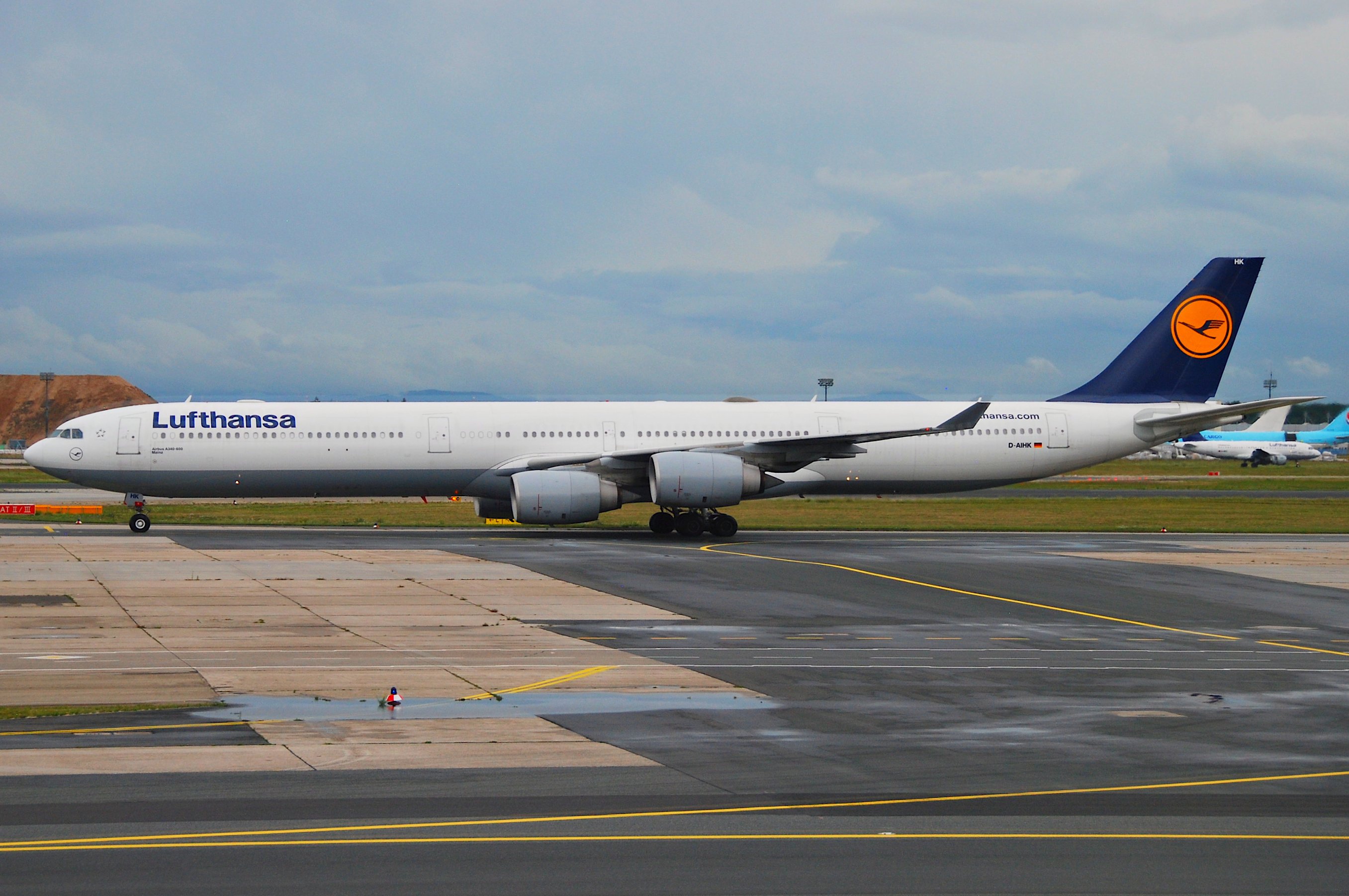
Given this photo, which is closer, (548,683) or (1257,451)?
(548,683)

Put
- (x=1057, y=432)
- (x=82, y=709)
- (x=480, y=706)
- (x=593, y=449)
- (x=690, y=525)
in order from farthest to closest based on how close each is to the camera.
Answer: (x=1057, y=432) < (x=593, y=449) < (x=690, y=525) < (x=480, y=706) < (x=82, y=709)

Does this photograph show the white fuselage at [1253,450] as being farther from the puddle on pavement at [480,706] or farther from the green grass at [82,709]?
the green grass at [82,709]

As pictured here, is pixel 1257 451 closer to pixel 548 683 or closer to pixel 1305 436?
pixel 1305 436

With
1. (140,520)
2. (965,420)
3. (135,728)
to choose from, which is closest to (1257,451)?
(965,420)

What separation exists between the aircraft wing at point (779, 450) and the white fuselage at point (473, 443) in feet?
1.00

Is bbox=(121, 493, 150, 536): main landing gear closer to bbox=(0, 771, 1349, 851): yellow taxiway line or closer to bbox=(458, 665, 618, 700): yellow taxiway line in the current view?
bbox=(458, 665, 618, 700): yellow taxiway line

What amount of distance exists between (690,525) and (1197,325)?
18626 millimetres

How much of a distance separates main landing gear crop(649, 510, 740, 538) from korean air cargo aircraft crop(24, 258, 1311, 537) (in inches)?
1.8

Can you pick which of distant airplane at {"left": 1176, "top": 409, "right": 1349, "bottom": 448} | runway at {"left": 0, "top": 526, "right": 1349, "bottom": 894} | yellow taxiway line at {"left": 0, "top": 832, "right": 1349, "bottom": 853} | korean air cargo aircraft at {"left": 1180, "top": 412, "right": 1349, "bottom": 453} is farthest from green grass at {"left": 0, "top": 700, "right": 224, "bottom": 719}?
korean air cargo aircraft at {"left": 1180, "top": 412, "right": 1349, "bottom": 453}

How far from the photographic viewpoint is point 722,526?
38.7m

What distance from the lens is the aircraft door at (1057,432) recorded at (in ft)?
137

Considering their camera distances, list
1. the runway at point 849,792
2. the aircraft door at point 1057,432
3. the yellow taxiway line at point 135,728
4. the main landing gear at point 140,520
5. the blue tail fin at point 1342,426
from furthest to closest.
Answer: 1. the blue tail fin at point 1342,426
2. the aircraft door at point 1057,432
3. the main landing gear at point 140,520
4. the yellow taxiway line at point 135,728
5. the runway at point 849,792

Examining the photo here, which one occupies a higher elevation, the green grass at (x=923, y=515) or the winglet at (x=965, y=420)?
the winglet at (x=965, y=420)

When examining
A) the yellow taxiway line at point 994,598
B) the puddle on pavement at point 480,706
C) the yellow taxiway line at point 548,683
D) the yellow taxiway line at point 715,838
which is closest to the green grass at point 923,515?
the yellow taxiway line at point 994,598
